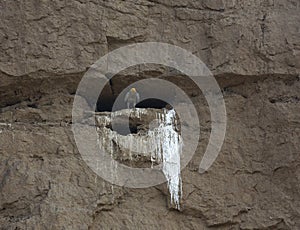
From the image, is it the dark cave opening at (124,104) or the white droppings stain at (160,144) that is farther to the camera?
the dark cave opening at (124,104)

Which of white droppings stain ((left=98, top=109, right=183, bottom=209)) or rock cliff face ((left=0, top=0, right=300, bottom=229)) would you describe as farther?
white droppings stain ((left=98, top=109, right=183, bottom=209))

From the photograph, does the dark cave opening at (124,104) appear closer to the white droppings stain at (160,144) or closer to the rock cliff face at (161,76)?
the rock cliff face at (161,76)

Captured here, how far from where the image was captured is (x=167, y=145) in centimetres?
584

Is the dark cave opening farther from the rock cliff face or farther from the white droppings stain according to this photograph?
the white droppings stain

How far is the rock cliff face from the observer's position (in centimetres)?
546

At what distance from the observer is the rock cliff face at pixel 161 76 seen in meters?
5.46

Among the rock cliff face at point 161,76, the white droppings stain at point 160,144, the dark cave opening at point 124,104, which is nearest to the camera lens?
the rock cliff face at point 161,76

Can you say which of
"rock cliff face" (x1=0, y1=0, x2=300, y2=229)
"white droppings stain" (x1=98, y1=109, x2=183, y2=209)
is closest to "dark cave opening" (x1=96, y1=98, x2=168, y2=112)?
"rock cliff face" (x1=0, y1=0, x2=300, y2=229)

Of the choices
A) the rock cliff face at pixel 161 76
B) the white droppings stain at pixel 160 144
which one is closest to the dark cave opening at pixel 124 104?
the rock cliff face at pixel 161 76

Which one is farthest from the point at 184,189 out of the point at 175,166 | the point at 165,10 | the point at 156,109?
the point at 165,10

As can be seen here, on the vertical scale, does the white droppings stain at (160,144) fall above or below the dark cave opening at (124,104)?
below

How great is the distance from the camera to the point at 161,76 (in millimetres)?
6020

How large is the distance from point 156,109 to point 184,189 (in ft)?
2.59

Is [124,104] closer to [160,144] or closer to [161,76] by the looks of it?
[161,76]
